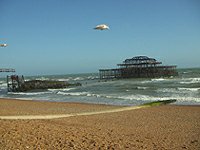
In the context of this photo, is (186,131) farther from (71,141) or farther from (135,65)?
(135,65)

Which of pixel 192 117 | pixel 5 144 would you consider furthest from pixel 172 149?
pixel 192 117

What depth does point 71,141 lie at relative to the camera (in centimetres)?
643

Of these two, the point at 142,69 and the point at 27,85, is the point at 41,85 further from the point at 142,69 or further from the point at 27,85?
the point at 142,69

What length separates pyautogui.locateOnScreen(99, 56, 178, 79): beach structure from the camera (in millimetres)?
56500

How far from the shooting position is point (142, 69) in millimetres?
56594

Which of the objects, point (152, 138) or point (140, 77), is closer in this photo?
point (152, 138)

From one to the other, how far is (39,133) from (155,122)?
204 inches

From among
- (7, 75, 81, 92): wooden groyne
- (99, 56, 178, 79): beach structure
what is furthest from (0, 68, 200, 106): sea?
(99, 56, 178, 79): beach structure

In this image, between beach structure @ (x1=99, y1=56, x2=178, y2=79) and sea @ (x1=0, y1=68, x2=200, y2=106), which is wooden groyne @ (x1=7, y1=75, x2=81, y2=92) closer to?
sea @ (x1=0, y1=68, x2=200, y2=106)

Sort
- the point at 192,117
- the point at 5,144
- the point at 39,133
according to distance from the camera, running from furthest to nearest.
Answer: the point at 192,117
the point at 39,133
the point at 5,144

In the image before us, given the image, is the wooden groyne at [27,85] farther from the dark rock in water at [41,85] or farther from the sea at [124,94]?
the sea at [124,94]

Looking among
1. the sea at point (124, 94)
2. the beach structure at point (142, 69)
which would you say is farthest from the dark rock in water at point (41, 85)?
the beach structure at point (142, 69)

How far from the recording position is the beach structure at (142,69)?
5650 centimetres

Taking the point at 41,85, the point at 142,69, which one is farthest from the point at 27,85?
the point at 142,69
